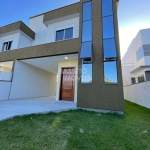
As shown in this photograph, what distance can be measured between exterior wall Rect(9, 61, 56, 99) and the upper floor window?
4.46 m

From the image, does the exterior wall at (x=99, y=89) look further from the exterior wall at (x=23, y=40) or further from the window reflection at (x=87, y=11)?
the exterior wall at (x=23, y=40)

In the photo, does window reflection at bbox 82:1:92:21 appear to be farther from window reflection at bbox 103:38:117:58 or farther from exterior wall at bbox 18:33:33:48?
exterior wall at bbox 18:33:33:48

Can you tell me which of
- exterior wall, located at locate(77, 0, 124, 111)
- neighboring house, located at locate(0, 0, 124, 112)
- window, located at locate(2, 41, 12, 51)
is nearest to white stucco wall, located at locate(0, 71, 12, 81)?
neighboring house, located at locate(0, 0, 124, 112)

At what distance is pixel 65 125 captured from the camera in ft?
10.8

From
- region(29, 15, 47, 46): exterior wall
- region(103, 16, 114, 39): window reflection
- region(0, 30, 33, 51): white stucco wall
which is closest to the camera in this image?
region(103, 16, 114, 39): window reflection

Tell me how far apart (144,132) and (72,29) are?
798cm

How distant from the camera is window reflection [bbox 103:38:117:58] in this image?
17.4 feet

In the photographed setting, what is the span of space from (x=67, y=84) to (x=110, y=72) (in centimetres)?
399

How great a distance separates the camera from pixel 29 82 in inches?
389

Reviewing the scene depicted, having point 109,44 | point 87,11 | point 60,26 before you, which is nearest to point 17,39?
point 60,26

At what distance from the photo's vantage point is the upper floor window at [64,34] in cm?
802

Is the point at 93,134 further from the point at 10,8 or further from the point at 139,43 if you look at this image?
the point at 139,43

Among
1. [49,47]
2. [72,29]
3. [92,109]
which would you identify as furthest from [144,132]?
[72,29]

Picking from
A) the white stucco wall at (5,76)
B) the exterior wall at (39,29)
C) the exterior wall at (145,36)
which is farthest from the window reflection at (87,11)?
the exterior wall at (145,36)
